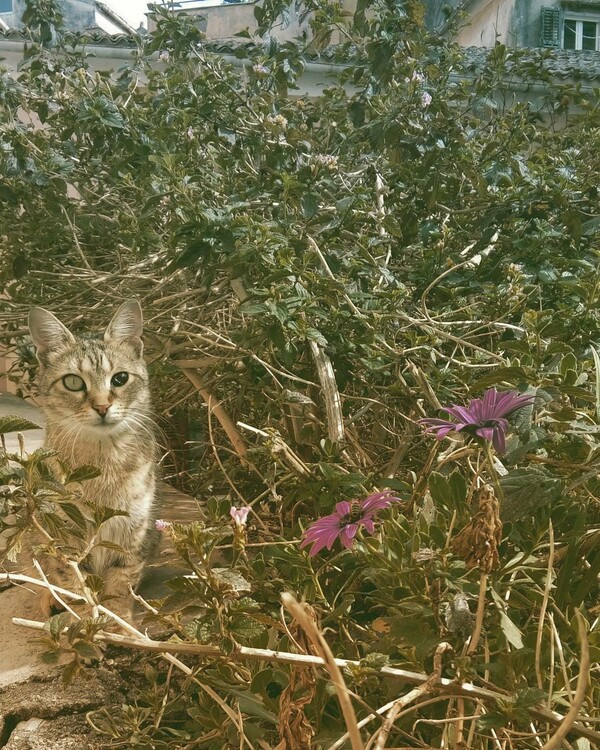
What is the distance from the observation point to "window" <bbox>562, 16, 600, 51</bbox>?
12.6 ft

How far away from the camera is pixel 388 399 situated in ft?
6.19

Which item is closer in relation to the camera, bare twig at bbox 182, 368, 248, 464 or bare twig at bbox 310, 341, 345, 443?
bare twig at bbox 310, 341, 345, 443

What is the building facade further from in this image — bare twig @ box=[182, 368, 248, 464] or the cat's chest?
the cat's chest

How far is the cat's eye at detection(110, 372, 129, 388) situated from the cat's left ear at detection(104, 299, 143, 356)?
0.09 meters

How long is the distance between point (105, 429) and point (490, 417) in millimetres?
1163

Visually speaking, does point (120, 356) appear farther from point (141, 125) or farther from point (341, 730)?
point (341, 730)

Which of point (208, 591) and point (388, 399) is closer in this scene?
point (208, 591)

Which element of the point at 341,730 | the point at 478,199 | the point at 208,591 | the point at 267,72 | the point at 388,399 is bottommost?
the point at 341,730

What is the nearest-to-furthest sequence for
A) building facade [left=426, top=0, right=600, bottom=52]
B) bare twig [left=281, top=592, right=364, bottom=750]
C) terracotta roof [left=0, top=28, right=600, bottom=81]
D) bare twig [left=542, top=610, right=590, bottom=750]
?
bare twig [left=281, top=592, right=364, bottom=750]
bare twig [left=542, top=610, right=590, bottom=750]
terracotta roof [left=0, top=28, right=600, bottom=81]
building facade [left=426, top=0, right=600, bottom=52]

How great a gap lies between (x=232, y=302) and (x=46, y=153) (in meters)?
0.71

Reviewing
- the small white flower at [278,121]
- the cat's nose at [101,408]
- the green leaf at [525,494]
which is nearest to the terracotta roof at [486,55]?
the small white flower at [278,121]

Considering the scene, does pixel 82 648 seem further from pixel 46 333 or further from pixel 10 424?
pixel 46 333

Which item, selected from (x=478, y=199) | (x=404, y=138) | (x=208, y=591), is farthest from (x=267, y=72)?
(x=208, y=591)

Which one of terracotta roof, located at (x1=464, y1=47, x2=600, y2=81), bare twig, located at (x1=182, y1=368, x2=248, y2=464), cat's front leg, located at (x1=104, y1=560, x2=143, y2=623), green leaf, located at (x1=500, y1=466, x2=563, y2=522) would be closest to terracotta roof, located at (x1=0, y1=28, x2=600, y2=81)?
terracotta roof, located at (x1=464, y1=47, x2=600, y2=81)
